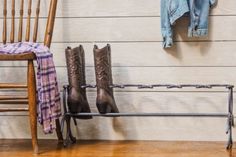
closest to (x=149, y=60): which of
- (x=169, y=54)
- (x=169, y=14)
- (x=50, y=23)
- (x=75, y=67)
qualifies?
(x=169, y=54)

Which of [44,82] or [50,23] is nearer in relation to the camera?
[44,82]

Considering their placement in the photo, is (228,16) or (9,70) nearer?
(228,16)

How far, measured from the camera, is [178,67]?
1843 millimetres

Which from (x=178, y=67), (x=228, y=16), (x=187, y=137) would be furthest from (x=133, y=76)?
(x=228, y=16)

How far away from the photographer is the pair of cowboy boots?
5.58ft

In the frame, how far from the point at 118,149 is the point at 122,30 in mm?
556

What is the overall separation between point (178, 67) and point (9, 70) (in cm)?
81

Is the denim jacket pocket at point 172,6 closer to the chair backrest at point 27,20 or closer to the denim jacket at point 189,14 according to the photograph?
the denim jacket at point 189,14

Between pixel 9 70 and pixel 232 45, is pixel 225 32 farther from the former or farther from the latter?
pixel 9 70

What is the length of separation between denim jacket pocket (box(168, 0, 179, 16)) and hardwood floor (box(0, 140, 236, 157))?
1.93 ft

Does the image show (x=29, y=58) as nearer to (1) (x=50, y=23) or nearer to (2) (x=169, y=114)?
(1) (x=50, y=23)

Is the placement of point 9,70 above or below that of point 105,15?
below

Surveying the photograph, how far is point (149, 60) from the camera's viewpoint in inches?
73.1

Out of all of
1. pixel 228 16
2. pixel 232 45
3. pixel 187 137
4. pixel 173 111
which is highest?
pixel 228 16
